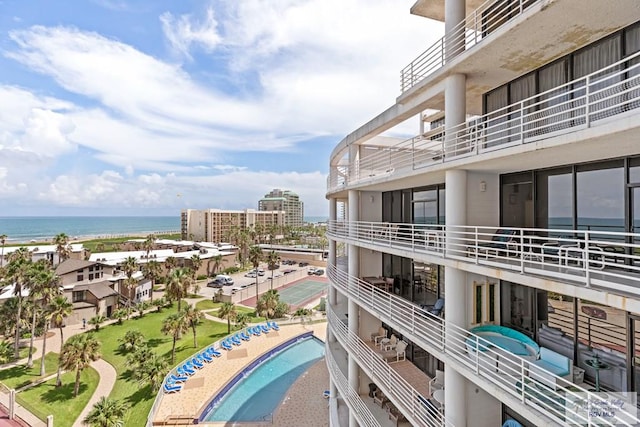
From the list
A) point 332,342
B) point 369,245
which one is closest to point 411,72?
point 369,245

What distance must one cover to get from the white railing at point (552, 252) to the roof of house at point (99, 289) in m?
37.2

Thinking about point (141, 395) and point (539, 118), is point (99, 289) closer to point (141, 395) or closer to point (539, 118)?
point (141, 395)

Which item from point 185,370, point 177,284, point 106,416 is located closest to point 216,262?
point 177,284

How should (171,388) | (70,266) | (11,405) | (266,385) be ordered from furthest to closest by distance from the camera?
1. (70,266)
2. (266,385)
3. (171,388)
4. (11,405)

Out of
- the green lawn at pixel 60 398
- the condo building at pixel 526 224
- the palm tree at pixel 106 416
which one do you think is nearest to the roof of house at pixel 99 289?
the green lawn at pixel 60 398

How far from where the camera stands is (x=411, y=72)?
→ 10.6 meters

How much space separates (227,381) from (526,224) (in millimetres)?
21847

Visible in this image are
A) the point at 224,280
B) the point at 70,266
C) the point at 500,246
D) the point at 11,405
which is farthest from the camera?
the point at 224,280

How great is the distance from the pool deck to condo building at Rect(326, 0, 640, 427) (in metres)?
8.13

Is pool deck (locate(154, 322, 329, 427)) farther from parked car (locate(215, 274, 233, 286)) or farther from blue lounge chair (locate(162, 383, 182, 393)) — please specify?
parked car (locate(215, 274, 233, 286))

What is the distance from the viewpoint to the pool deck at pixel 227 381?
741 inches

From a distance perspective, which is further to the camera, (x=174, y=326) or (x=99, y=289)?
(x=99, y=289)

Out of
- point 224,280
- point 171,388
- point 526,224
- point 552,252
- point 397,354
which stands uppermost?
point 526,224

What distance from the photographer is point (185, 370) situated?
24172mm
